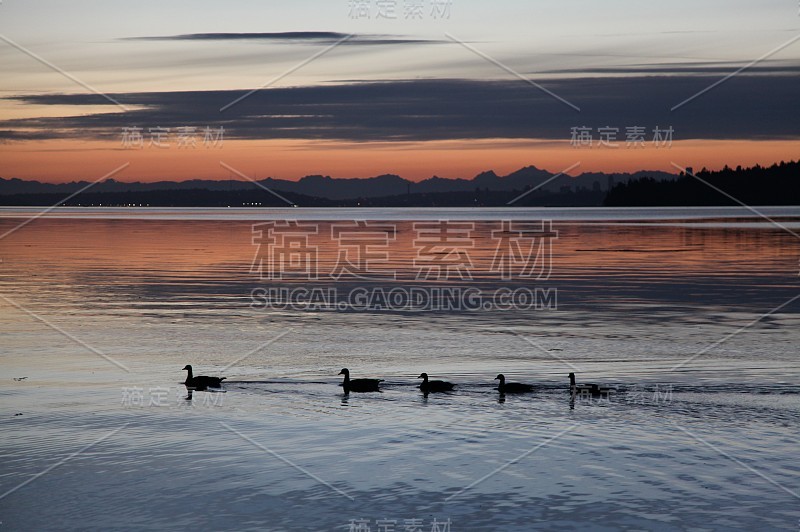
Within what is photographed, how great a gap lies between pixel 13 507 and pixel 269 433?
5004mm

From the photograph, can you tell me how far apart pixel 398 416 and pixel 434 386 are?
6.42ft

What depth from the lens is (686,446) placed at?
625 inches

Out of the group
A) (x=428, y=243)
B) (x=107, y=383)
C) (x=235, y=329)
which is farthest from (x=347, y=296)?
(x=428, y=243)

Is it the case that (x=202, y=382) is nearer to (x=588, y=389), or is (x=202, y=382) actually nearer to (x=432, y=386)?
(x=432, y=386)

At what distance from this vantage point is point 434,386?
20.2 metres

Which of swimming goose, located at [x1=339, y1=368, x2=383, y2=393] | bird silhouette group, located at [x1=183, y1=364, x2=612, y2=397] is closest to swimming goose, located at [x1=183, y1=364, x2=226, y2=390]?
bird silhouette group, located at [x1=183, y1=364, x2=612, y2=397]

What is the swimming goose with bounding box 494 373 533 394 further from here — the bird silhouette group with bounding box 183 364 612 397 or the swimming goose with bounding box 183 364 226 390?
the swimming goose with bounding box 183 364 226 390

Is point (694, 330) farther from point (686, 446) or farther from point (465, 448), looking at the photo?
point (465, 448)

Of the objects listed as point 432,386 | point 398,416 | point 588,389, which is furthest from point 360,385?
point 588,389

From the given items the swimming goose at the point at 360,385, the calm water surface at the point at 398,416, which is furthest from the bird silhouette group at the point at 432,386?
the calm water surface at the point at 398,416

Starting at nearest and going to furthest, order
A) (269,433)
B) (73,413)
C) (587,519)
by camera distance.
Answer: (587,519)
(269,433)
(73,413)

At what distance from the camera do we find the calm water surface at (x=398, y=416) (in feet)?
43.1

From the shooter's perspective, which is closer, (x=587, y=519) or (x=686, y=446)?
(x=587, y=519)

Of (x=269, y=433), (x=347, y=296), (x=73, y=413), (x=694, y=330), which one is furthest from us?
(x=347, y=296)
